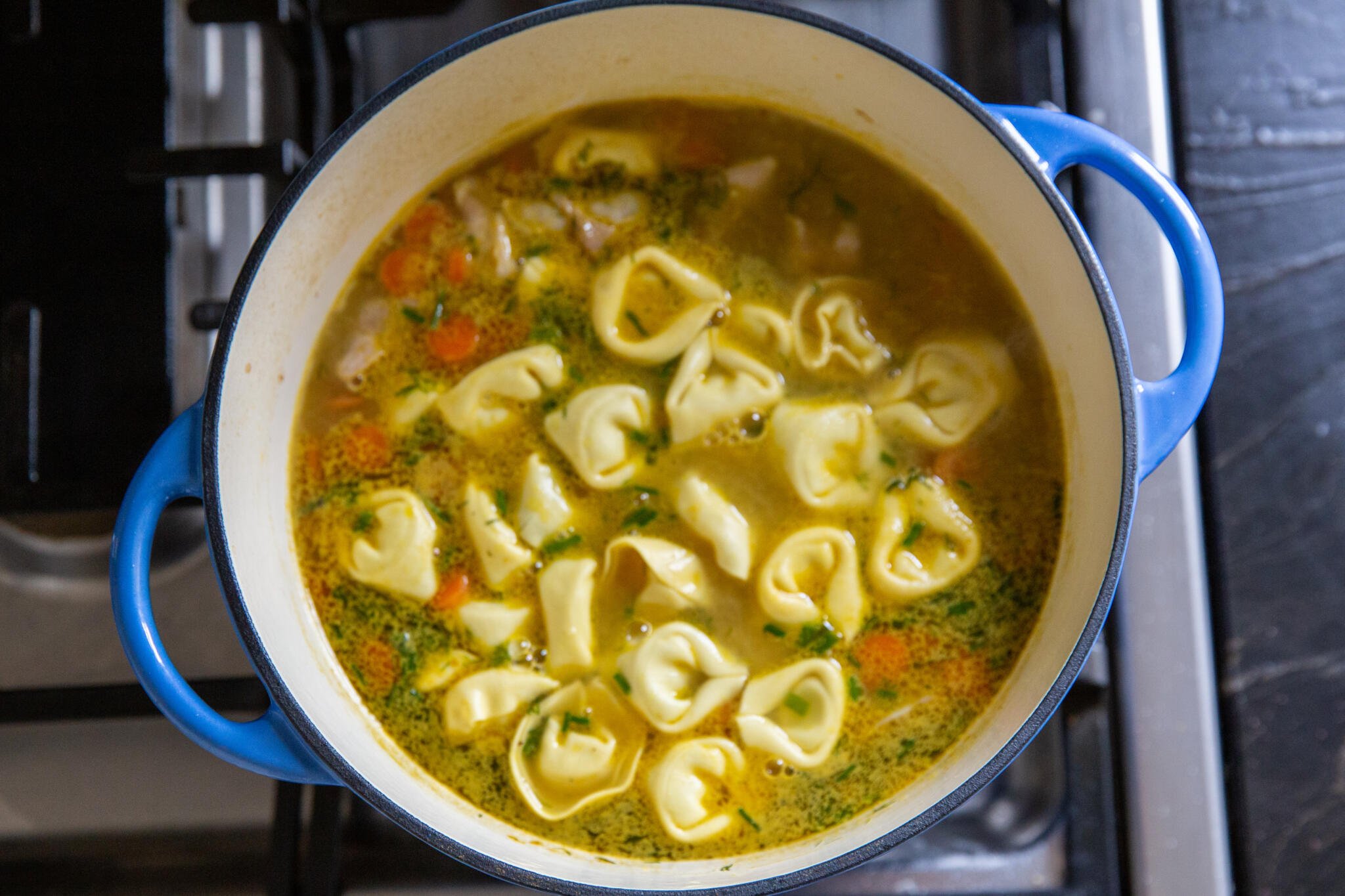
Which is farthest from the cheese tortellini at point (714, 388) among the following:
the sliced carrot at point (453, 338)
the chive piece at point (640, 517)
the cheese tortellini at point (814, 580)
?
the sliced carrot at point (453, 338)

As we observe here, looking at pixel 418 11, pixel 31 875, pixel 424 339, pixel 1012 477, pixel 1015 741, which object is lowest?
pixel 31 875

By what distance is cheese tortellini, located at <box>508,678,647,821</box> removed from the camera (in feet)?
5.22

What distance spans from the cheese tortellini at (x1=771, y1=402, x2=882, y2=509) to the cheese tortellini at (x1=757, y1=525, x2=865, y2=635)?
2.3 inches

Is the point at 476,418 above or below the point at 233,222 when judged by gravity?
below

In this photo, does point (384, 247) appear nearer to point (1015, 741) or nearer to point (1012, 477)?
point (1012, 477)

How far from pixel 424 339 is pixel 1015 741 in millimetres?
1059

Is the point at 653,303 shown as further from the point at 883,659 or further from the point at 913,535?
the point at 883,659

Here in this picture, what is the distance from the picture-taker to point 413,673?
164 centimetres

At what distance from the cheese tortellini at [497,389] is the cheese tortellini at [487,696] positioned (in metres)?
0.38

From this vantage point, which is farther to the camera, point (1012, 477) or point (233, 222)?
point (233, 222)

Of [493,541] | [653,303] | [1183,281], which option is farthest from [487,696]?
[1183,281]

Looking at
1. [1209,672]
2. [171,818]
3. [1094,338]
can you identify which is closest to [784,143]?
[1094,338]

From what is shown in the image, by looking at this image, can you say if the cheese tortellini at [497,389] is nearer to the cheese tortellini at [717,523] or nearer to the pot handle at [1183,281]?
the cheese tortellini at [717,523]

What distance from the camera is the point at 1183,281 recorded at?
1.41 metres
